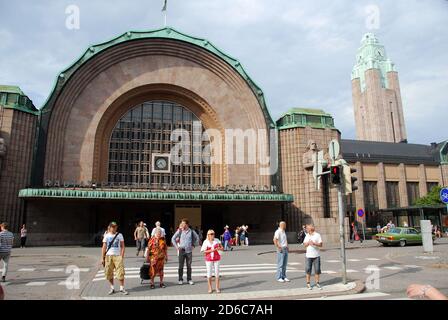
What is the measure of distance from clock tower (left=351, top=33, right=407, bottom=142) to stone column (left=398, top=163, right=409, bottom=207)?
3295 centimetres

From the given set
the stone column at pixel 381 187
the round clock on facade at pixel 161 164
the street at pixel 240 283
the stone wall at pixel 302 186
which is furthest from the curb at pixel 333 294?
the stone column at pixel 381 187

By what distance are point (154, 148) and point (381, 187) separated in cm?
3834

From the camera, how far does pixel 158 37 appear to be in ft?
110

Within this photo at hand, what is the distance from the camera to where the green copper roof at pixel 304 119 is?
35.5 metres

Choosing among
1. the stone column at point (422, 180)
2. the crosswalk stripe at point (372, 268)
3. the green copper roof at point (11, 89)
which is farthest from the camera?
the stone column at point (422, 180)

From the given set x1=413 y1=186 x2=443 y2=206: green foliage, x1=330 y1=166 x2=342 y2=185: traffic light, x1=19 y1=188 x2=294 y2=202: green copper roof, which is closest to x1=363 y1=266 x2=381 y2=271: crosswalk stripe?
x1=330 y1=166 x2=342 y2=185: traffic light

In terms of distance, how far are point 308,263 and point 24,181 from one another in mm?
26074

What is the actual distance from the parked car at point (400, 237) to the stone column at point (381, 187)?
29.1 metres

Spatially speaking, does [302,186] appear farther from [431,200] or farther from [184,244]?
[431,200]

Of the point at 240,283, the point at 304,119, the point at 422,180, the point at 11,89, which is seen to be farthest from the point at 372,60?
the point at 240,283

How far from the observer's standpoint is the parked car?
2638 cm

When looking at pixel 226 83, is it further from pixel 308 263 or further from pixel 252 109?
pixel 308 263

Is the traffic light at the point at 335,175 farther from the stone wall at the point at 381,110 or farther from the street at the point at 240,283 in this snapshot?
the stone wall at the point at 381,110
